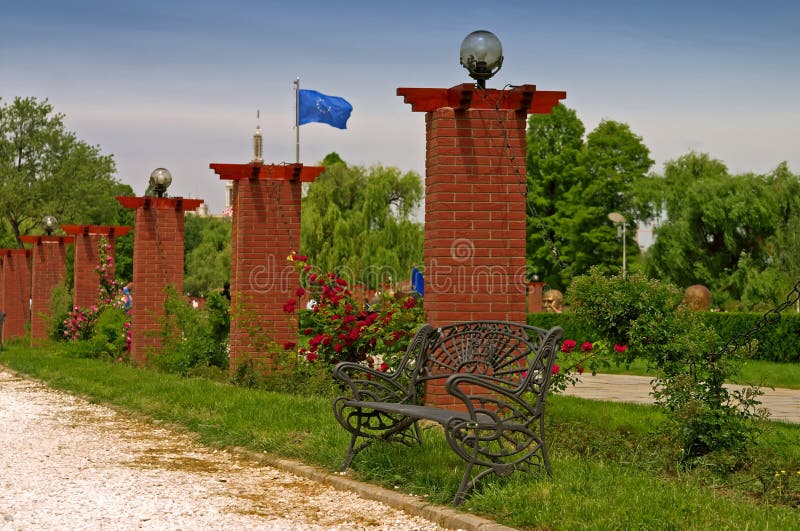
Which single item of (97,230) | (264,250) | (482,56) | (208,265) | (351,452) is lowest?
(351,452)

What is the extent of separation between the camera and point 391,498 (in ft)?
19.8

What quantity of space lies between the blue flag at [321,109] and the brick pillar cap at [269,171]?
3.21 metres

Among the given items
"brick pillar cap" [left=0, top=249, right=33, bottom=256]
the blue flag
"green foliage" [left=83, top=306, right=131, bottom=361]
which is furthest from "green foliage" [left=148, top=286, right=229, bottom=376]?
"brick pillar cap" [left=0, top=249, right=33, bottom=256]

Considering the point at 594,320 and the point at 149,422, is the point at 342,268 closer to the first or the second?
the point at 149,422

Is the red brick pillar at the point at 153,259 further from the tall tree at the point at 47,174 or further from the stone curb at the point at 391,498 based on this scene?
the tall tree at the point at 47,174

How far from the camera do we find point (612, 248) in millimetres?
47969

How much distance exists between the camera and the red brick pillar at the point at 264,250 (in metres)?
13.3

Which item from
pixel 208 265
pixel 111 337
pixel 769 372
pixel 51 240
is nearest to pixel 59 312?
pixel 51 240

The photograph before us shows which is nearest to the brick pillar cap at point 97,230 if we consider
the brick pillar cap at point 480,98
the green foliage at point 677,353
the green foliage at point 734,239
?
the brick pillar cap at point 480,98

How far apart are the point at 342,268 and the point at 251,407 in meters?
31.1

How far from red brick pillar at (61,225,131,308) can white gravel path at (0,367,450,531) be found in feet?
44.0

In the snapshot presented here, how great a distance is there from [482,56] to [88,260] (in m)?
16.1

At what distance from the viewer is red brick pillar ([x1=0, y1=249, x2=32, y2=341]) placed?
30219mm

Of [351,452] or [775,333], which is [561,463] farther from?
[775,333]
